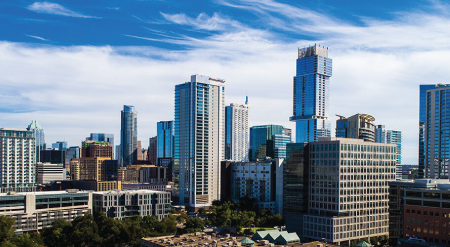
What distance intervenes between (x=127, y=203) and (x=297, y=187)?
75.9 meters

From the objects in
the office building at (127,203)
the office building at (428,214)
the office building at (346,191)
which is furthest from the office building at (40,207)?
the office building at (428,214)

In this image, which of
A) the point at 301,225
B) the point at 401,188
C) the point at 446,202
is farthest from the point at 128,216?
the point at 446,202

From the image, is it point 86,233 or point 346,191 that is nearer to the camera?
point 86,233

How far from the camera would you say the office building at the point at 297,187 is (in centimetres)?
16112

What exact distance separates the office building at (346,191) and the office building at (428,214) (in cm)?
2567

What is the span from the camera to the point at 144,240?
116 meters

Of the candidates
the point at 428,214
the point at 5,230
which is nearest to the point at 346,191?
the point at 428,214

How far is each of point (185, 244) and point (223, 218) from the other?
74.9 m

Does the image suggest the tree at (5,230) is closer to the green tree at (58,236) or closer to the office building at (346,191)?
the green tree at (58,236)

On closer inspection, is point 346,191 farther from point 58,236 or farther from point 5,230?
point 5,230

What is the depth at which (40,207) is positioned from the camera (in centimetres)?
17212

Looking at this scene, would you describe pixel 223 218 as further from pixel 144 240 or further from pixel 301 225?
pixel 144 240

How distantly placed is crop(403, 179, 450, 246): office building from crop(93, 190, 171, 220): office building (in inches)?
4327

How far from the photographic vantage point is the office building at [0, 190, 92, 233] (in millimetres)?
164125
